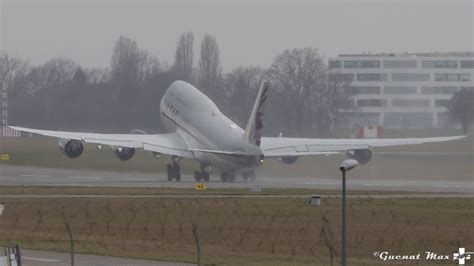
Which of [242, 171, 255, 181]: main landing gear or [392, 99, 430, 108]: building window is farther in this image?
[392, 99, 430, 108]: building window

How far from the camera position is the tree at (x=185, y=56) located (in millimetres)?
115375

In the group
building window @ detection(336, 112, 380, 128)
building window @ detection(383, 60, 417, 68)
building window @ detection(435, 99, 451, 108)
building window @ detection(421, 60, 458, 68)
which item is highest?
building window @ detection(421, 60, 458, 68)

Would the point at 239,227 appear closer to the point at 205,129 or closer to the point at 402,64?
the point at 205,129

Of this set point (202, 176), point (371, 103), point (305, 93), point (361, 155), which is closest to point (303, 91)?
point (305, 93)

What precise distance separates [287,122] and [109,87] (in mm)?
14904

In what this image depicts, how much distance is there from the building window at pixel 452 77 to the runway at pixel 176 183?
2185 cm

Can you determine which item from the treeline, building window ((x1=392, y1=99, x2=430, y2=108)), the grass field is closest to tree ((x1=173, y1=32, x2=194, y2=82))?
the treeline

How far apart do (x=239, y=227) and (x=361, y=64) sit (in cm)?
7245

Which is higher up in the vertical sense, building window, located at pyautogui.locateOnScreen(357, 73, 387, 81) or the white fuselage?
building window, located at pyautogui.locateOnScreen(357, 73, 387, 81)

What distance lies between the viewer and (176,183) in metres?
78.3

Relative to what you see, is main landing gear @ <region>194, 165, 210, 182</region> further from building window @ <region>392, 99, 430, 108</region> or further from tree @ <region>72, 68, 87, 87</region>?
tree @ <region>72, 68, 87, 87</region>

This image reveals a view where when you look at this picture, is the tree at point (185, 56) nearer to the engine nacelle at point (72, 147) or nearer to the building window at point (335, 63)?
the building window at point (335, 63)

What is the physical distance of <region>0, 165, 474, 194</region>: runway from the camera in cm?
7319

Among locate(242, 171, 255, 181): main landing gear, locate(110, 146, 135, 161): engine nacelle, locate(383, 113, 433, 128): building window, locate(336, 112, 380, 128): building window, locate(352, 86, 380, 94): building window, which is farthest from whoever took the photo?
locate(336, 112, 380, 128): building window
